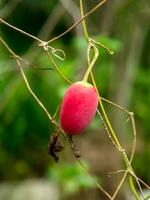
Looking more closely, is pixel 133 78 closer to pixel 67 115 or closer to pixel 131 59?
pixel 131 59

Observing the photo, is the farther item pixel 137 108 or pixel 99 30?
pixel 137 108

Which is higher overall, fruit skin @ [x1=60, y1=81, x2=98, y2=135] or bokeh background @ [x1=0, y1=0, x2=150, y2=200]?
fruit skin @ [x1=60, y1=81, x2=98, y2=135]

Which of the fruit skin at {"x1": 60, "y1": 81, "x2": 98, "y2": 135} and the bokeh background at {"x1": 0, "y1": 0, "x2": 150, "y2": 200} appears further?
the bokeh background at {"x1": 0, "y1": 0, "x2": 150, "y2": 200}

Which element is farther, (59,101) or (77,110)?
(59,101)

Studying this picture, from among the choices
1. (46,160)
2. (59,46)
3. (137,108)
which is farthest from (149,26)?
(46,160)
